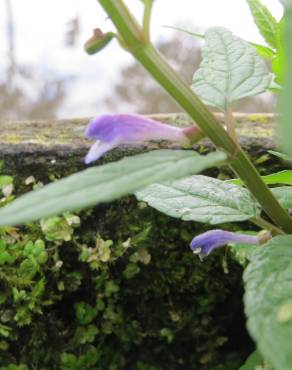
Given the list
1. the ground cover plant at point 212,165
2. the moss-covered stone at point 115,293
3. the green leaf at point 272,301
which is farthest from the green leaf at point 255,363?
the green leaf at point 272,301

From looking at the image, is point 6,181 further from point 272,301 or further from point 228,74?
point 272,301

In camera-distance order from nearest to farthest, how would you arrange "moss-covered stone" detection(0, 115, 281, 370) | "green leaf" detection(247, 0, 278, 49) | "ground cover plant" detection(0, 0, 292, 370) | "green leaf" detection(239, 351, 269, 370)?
1. "ground cover plant" detection(0, 0, 292, 370)
2. "green leaf" detection(247, 0, 278, 49)
3. "green leaf" detection(239, 351, 269, 370)
4. "moss-covered stone" detection(0, 115, 281, 370)

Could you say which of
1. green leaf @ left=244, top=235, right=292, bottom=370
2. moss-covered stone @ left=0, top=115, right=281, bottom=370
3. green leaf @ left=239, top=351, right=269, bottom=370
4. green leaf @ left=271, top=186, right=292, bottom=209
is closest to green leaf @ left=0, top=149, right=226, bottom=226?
green leaf @ left=244, top=235, right=292, bottom=370

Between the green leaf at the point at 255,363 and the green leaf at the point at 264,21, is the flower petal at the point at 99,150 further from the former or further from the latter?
the green leaf at the point at 255,363

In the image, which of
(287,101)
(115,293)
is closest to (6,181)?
(115,293)

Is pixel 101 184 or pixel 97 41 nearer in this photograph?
pixel 101 184

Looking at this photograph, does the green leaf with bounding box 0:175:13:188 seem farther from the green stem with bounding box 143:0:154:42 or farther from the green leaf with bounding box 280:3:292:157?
the green leaf with bounding box 280:3:292:157
